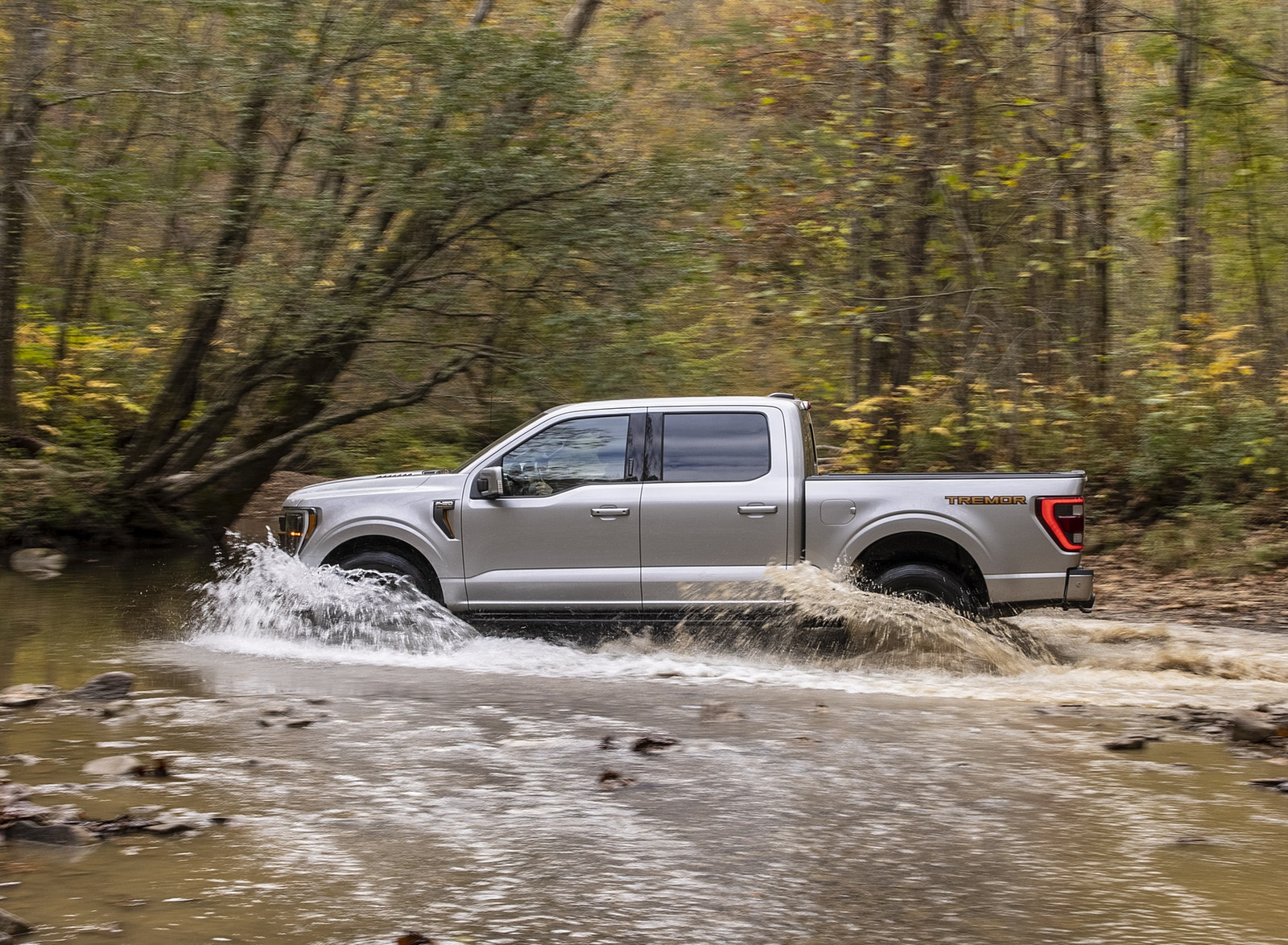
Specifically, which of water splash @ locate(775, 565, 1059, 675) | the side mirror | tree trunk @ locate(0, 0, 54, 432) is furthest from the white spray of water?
tree trunk @ locate(0, 0, 54, 432)

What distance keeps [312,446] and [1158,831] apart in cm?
1387

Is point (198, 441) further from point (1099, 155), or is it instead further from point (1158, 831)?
point (1158, 831)

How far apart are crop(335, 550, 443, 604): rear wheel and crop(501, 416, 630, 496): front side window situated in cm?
84

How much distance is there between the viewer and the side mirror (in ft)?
27.7

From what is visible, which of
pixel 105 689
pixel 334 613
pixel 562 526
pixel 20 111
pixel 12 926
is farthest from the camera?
pixel 20 111

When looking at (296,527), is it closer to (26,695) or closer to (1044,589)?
(26,695)

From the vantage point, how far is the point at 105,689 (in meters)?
7.09

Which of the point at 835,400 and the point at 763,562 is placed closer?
the point at 763,562

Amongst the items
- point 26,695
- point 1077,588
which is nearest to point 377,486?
point 26,695

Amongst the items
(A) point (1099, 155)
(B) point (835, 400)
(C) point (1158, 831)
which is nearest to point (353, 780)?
(C) point (1158, 831)

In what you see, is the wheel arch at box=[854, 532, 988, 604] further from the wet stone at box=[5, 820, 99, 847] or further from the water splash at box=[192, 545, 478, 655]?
the wet stone at box=[5, 820, 99, 847]

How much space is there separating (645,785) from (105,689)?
3.58 metres

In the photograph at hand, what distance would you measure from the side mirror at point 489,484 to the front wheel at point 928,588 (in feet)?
8.79

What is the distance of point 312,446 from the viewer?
16.8m
